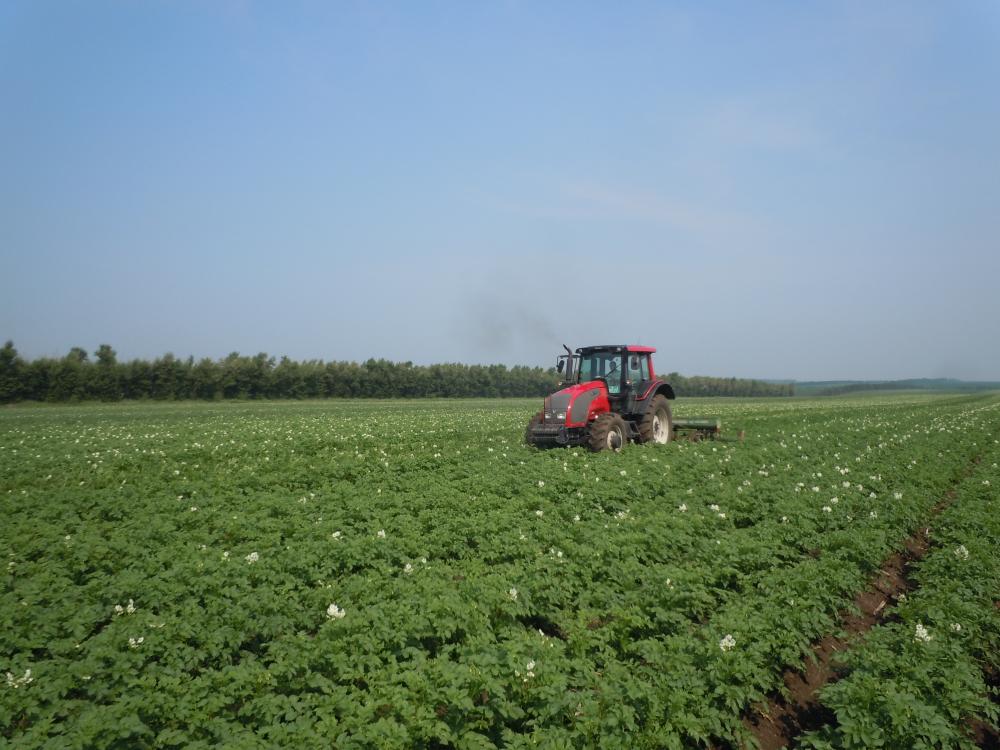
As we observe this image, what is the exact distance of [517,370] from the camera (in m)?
79.3

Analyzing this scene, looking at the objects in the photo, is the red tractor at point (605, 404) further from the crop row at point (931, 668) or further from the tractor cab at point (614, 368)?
the crop row at point (931, 668)

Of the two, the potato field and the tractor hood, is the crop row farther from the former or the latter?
the tractor hood

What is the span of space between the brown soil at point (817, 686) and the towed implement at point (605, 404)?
785cm

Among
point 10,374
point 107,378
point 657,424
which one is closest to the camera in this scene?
point 657,424

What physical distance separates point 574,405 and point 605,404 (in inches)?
58.7

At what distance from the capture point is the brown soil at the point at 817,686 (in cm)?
507

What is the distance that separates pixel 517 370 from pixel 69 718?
7497cm

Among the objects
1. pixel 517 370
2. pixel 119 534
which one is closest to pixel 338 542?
pixel 119 534

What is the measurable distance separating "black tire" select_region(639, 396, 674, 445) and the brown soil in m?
8.95

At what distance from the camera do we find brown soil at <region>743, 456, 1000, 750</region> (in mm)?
5070

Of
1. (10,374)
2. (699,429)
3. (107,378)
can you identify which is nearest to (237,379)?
(107,378)

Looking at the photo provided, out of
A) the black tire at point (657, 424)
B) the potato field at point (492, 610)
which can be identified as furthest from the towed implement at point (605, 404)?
the potato field at point (492, 610)

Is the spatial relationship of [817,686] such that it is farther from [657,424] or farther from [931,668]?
[657,424]

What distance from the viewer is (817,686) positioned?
227 inches
